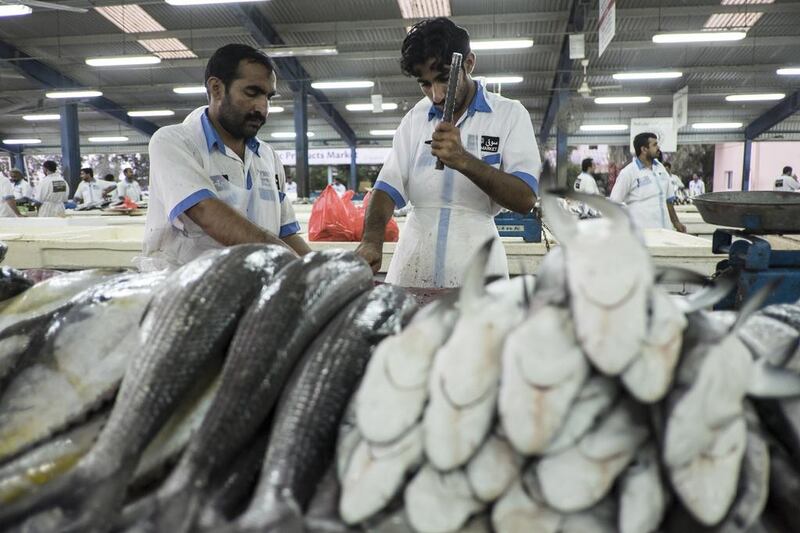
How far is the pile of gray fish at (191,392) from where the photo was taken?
0.80 metres

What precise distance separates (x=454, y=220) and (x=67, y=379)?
73.2 inches

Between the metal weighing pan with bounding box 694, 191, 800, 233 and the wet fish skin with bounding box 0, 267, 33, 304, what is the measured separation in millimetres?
2669

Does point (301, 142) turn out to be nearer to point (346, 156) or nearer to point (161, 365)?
point (346, 156)

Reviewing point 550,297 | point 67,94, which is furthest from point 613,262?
point 67,94

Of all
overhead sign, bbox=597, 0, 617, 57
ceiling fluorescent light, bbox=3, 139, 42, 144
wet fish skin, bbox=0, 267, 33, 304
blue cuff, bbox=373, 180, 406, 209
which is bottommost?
wet fish skin, bbox=0, 267, 33, 304

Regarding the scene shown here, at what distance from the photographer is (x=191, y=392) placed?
0.99 m

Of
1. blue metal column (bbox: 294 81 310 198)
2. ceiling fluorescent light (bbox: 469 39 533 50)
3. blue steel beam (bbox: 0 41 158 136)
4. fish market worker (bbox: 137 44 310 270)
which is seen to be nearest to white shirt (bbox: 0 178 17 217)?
blue steel beam (bbox: 0 41 158 136)

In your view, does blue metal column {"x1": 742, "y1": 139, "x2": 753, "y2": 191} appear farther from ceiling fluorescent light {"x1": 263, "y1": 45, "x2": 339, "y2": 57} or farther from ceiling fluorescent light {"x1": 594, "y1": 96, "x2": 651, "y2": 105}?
ceiling fluorescent light {"x1": 263, "y1": 45, "x2": 339, "y2": 57}

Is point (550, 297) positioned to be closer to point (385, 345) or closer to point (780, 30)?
point (385, 345)

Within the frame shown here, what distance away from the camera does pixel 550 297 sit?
750 mm

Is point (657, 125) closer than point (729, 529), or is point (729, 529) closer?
point (729, 529)

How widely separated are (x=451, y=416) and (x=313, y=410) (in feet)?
0.82

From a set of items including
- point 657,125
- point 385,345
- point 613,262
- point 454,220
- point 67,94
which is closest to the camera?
point 613,262

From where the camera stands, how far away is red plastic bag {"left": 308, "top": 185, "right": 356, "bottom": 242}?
4.28 m
